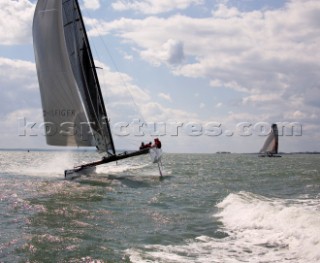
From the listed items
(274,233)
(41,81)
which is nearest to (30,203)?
(274,233)

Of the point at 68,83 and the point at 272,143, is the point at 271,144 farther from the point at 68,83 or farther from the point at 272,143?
the point at 68,83

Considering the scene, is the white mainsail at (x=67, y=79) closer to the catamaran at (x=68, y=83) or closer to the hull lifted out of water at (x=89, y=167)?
the catamaran at (x=68, y=83)

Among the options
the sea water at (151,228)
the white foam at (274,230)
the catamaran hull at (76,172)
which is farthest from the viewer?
the catamaran hull at (76,172)

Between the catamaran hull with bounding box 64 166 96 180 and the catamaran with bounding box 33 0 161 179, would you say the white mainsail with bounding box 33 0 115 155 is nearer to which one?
the catamaran with bounding box 33 0 161 179

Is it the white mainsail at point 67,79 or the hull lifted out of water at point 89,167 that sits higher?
the white mainsail at point 67,79

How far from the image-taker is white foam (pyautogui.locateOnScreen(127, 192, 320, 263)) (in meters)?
10.4

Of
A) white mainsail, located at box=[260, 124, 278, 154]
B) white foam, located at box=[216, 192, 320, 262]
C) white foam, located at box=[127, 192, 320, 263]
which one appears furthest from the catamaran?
white mainsail, located at box=[260, 124, 278, 154]

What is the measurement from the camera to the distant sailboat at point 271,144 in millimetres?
105794

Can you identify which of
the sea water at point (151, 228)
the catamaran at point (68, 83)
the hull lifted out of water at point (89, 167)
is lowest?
the sea water at point (151, 228)

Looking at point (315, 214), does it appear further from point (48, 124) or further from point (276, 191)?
point (48, 124)

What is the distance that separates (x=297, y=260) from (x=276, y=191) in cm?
1606

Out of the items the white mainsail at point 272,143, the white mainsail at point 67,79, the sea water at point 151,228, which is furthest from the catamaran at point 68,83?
the white mainsail at point 272,143

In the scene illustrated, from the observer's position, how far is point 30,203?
58.2ft

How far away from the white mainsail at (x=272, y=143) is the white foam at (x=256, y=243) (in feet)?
304
